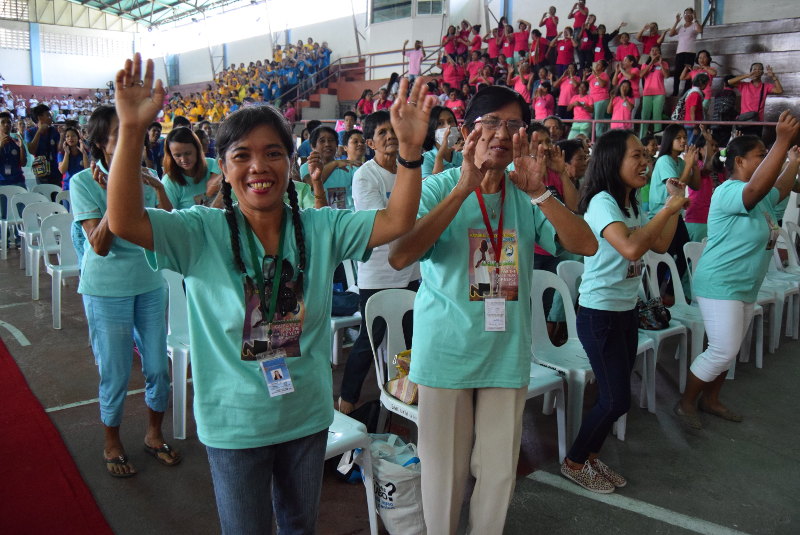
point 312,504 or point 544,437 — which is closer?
point 312,504

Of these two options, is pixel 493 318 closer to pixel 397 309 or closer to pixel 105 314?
pixel 397 309

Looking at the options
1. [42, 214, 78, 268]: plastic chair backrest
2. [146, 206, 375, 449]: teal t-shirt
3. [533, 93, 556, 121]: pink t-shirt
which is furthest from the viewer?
[533, 93, 556, 121]: pink t-shirt

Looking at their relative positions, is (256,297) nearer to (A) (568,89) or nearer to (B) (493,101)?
(B) (493,101)

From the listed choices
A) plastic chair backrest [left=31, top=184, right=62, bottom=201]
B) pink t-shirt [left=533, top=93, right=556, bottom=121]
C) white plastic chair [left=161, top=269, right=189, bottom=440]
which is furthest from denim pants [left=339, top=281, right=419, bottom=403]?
pink t-shirt [left=533, top=93, right=556, bottom=121]

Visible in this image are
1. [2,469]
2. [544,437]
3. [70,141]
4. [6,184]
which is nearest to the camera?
[2,469]

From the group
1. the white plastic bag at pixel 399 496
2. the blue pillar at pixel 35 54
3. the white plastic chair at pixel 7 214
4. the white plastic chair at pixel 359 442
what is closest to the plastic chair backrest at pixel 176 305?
the white plastic chair at pixel 359 442

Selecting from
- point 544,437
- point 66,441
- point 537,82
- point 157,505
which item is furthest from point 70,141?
point 537,82

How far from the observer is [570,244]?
1.84 meters

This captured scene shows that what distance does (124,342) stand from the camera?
263cm

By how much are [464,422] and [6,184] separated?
7.43m

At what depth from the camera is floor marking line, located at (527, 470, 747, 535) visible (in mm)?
→ 2447

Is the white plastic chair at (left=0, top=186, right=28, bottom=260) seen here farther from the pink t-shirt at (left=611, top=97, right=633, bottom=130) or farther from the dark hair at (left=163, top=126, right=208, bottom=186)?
the pink t-shirt at (left=611, top=97, right=633, bottom=130)

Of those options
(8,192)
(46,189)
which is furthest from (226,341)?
(46,189)

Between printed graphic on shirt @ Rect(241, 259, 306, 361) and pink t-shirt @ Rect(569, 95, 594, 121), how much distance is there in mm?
8715
